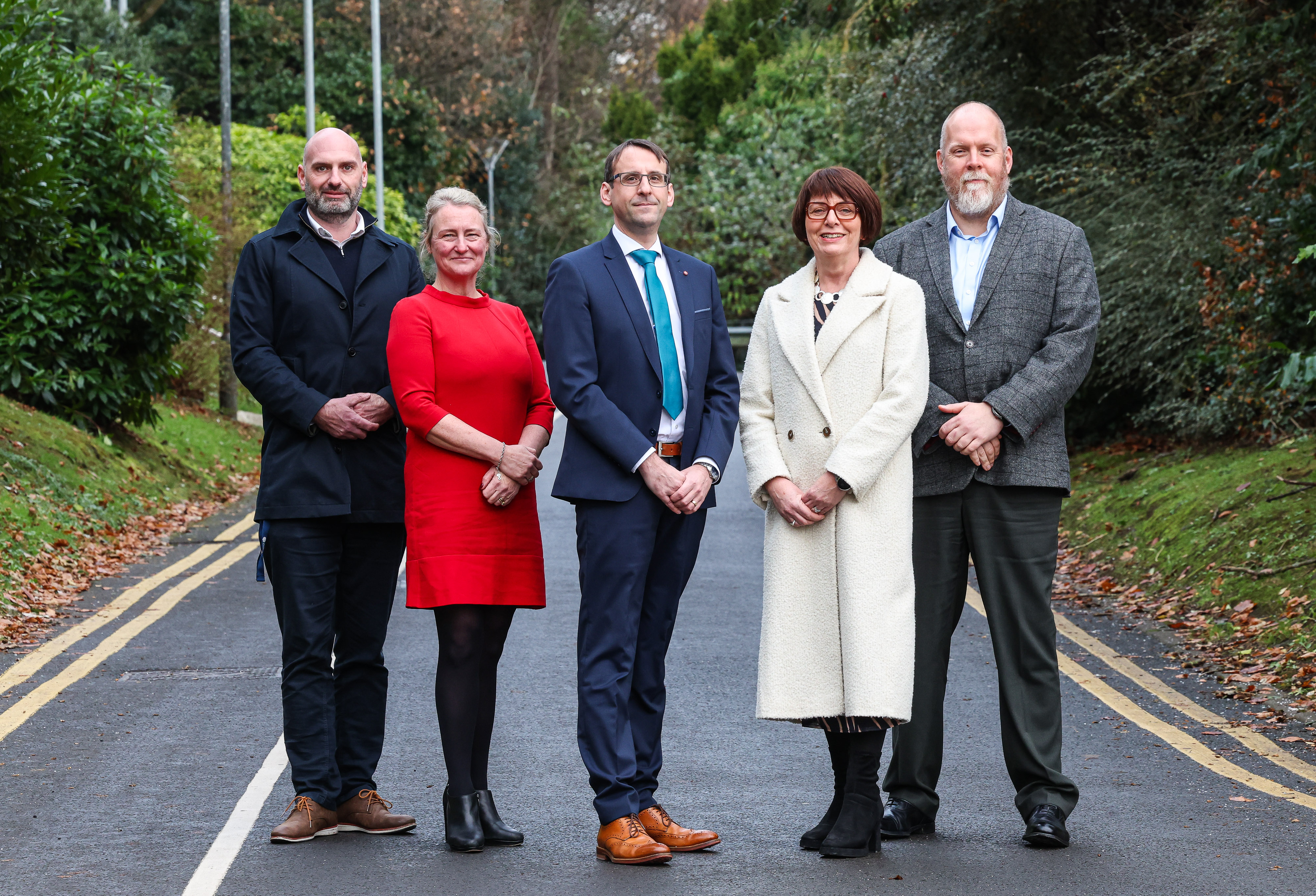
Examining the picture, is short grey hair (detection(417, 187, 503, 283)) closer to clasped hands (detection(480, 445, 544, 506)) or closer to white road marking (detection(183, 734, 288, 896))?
clasped hands (detection(480, 445, 544, 506))

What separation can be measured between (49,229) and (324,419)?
388 inches

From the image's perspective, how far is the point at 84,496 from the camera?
1311 centimetres

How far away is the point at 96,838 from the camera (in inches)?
196

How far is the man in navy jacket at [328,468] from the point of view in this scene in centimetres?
506

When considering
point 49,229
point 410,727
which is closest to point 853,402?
point 410,727

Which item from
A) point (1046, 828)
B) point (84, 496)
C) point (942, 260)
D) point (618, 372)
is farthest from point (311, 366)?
point (84, 496)

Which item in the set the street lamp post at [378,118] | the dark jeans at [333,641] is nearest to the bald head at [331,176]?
the dark jeans at [333,641]

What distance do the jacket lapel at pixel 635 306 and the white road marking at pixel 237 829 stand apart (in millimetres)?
2034

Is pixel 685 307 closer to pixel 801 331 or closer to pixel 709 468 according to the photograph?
pixel 801 331

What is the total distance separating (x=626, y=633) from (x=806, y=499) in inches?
28.2

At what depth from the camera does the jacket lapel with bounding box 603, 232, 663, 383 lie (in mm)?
4895

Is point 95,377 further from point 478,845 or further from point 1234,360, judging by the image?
point 478,845

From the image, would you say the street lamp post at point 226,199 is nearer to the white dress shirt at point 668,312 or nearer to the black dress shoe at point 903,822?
the white dress shirt at point 668,312

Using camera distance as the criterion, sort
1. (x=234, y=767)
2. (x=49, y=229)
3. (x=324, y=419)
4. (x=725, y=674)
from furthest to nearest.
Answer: (x=49, y=229), (x=725, y=674), (x=234, y=767), (x=324, y=419)
